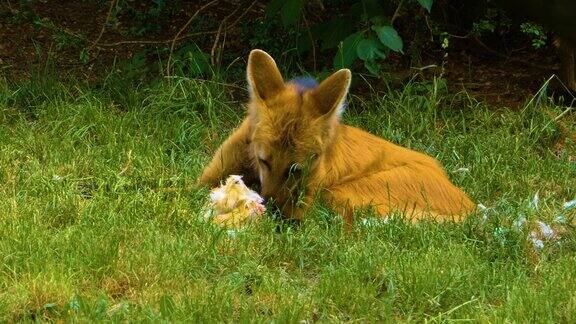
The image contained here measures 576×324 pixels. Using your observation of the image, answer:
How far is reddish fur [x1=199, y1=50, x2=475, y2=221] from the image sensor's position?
4582 millimetres

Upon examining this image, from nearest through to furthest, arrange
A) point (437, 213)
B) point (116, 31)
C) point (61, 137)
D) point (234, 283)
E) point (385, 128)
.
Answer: point (234, 283) < point (437, 213) < point (61, 137) < point (385, 128) < point (116, 31)

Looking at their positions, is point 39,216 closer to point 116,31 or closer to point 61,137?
point 61,137

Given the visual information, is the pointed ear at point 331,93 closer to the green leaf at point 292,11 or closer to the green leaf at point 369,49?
the green leaf at point 369,49

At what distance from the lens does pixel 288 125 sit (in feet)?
15.0

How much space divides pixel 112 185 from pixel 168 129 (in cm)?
132

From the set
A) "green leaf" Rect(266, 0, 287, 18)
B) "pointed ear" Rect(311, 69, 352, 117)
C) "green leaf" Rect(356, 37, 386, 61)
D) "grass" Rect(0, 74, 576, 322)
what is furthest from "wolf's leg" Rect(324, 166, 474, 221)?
"green leaf" Rect(266, 0, 287, 18)

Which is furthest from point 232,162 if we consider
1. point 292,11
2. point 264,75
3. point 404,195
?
point 292,11

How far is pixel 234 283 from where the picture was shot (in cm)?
344

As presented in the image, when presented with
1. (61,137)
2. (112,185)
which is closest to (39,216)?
(112,185)

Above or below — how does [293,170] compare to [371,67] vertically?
above

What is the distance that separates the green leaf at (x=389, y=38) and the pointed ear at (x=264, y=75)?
4.84 feet

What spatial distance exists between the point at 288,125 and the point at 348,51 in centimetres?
176

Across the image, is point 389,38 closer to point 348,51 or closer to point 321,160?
point 348,51

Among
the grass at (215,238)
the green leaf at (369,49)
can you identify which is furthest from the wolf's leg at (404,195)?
the green leaf at (369,49)
